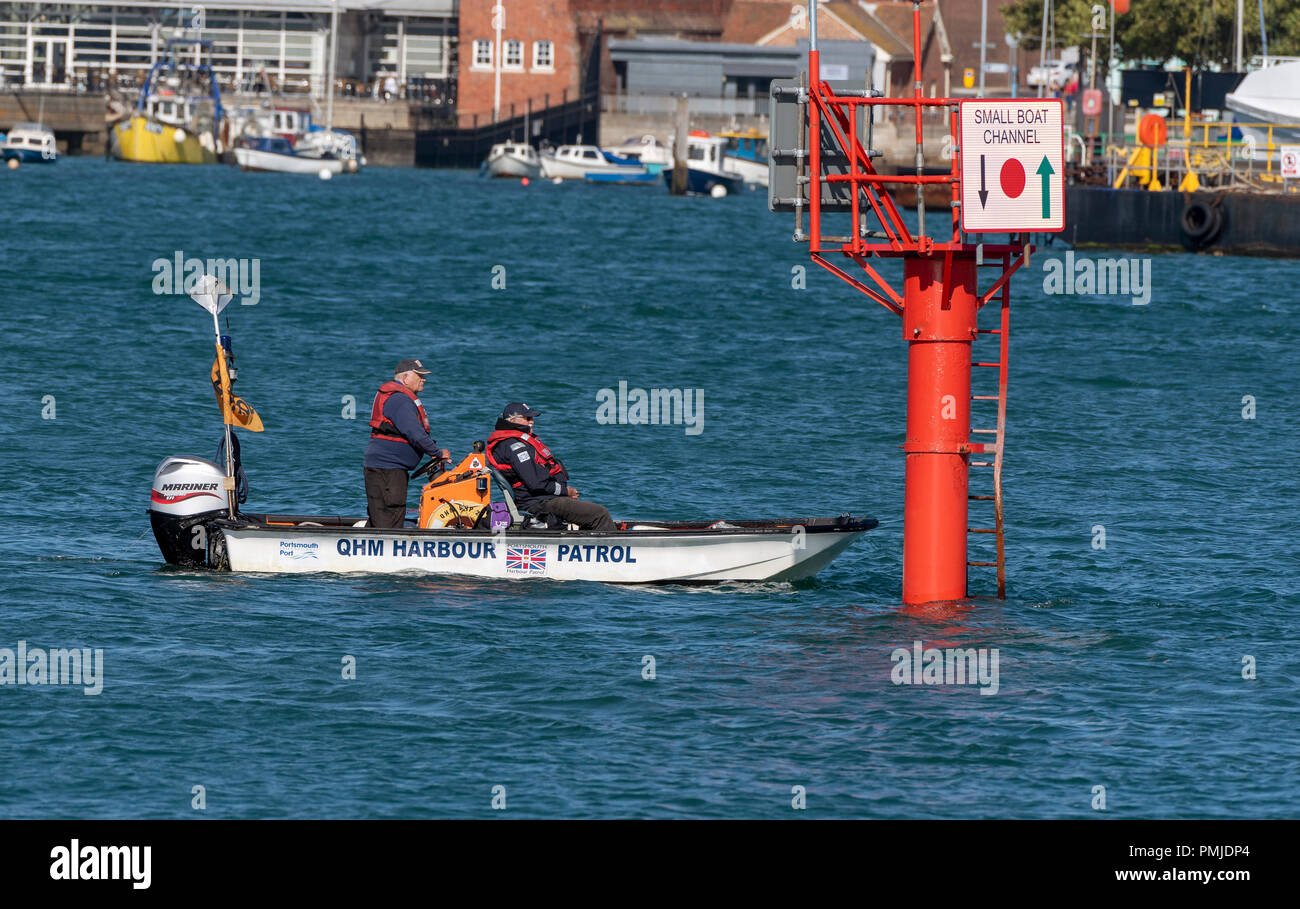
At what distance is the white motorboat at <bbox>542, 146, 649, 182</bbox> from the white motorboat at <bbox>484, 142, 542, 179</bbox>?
80 centimetres

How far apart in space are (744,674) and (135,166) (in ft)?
384

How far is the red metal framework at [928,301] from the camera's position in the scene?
57.2 ft

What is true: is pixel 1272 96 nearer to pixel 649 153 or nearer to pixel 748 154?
pixel 748 154

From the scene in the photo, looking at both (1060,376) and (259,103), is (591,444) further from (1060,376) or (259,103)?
(259,103)

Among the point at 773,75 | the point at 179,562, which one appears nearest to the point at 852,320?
the point at 179,562

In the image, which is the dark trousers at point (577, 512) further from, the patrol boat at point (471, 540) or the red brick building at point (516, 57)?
the red brick building at point (516, 57)

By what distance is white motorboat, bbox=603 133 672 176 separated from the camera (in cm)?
12325

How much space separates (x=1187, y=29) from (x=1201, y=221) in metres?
33.0

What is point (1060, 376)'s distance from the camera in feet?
133

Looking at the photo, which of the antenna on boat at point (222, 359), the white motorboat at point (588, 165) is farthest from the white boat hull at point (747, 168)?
the antenna on boat at point (222, 359)

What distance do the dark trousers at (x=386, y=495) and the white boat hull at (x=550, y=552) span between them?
0.42 meters

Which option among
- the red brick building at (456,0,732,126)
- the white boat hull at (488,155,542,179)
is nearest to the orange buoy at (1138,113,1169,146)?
the white boat hull at (488,155,542,179)
